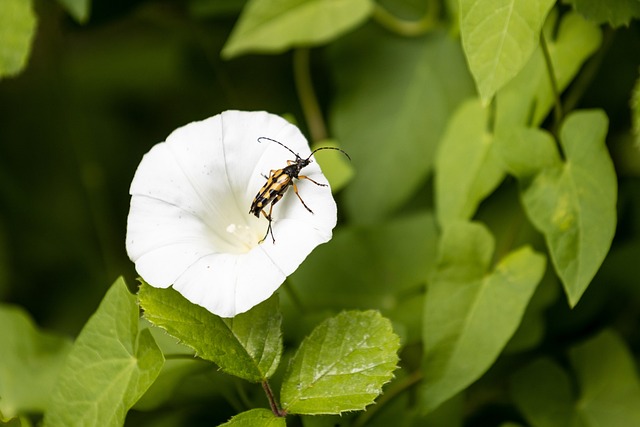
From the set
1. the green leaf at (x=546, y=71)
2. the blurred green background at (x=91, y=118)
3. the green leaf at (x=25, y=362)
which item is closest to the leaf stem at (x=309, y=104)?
the blurred green background at (x=91, y=118)

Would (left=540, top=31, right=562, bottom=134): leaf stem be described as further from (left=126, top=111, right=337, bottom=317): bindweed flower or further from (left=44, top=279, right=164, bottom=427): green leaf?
(left=44, top=279, right=164, bottom=427): green leaf

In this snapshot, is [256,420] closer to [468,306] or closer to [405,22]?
[468,306]

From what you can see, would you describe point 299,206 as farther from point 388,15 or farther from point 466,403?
point 388,15

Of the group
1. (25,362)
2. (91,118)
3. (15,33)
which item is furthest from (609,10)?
(91,118)

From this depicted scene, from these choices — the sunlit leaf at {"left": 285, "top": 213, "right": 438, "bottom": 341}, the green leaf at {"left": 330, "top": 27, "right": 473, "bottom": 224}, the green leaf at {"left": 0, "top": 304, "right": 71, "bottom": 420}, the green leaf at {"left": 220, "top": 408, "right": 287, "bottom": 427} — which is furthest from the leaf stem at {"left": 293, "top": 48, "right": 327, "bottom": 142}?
the green leaf at {"left": 220, "top": 408, "right": 287, "bottom": 427}

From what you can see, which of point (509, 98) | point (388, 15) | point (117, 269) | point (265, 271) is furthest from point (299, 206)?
point (117, 269)

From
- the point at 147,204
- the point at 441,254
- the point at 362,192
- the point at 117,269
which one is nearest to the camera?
the point at 147,204
